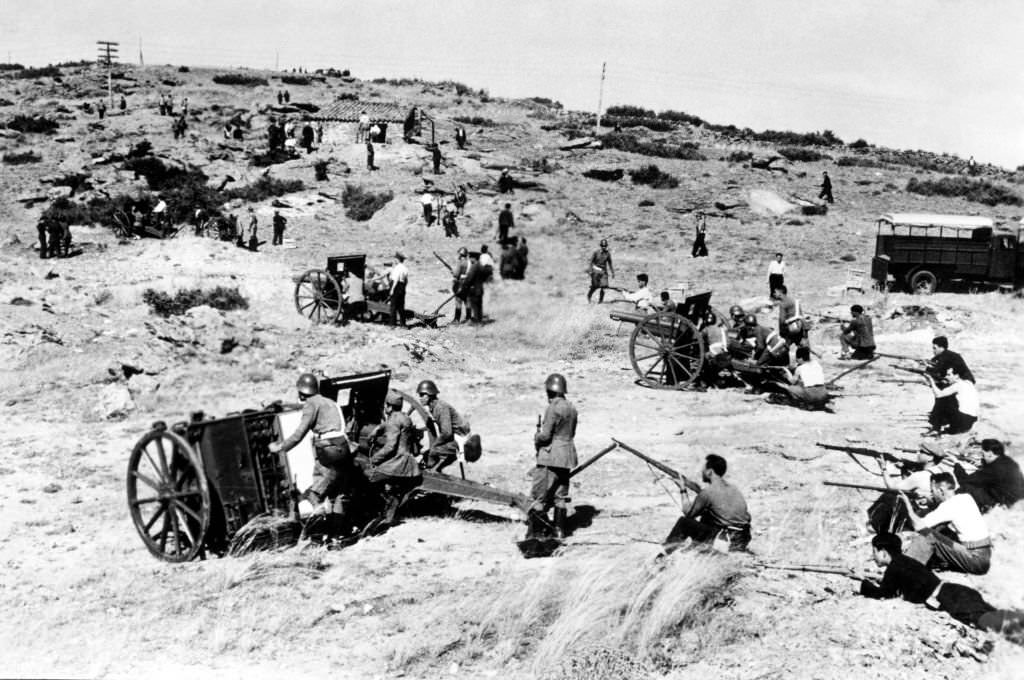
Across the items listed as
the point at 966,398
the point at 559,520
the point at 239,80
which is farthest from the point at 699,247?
the point at 239,80

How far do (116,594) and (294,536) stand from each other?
1.58m

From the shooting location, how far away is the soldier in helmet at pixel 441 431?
9.58m

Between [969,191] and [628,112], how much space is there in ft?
95.4

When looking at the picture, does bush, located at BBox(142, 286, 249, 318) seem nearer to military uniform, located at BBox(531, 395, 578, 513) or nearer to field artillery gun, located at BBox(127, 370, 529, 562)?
field artillery gun, located at BBox(127, 370, 529, 562)

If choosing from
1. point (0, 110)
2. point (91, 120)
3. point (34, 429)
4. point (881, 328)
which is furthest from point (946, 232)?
point (0, 110)

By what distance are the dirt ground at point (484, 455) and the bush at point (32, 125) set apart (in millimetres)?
10575

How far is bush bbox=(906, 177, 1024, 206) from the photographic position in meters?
37.9

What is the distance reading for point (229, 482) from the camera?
27.3 ft

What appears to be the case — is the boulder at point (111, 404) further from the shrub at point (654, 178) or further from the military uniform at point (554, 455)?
the shrub at point (654, 178)

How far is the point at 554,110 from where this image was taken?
63.8 metres

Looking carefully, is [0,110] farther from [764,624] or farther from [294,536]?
[764,624]

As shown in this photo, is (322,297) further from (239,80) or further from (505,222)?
(239,80)

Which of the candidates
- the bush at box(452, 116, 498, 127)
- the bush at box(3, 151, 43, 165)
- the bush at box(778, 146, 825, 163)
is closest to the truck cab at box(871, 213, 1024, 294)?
the bush at box(778, 146, 825, 163)

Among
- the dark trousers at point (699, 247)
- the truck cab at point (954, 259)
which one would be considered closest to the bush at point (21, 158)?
the dark trousers at point (699, 247)
